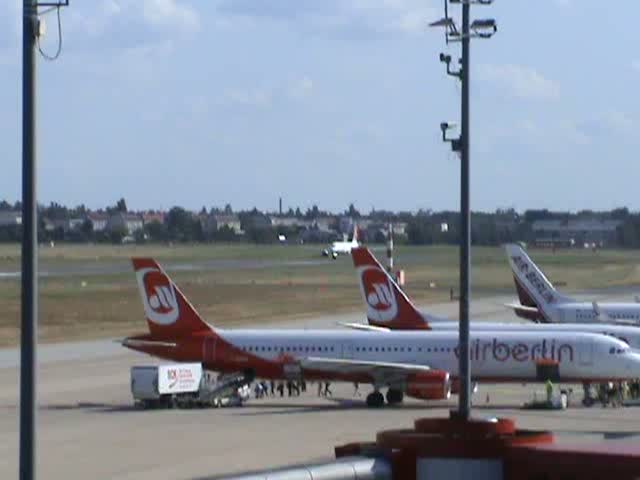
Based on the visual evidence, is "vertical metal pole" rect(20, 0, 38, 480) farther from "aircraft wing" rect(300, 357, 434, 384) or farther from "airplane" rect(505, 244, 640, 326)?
"airplane" rect(505, 244, 640, 326)

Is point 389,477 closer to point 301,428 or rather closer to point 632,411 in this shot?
point 301,428

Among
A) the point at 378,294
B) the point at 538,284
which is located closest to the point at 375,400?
the point at 378,294

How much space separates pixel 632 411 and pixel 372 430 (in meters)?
12.1

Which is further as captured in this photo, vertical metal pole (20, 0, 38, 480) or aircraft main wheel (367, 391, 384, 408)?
aircraft main wheel (367, 391, 384, 408)

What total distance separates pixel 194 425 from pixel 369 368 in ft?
30.0

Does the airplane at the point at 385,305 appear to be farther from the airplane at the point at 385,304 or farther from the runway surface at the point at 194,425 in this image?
the runway surface at the point at 194,425

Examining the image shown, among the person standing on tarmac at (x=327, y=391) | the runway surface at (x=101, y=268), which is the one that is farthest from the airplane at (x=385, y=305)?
the runway surface at (x=101, y=268)

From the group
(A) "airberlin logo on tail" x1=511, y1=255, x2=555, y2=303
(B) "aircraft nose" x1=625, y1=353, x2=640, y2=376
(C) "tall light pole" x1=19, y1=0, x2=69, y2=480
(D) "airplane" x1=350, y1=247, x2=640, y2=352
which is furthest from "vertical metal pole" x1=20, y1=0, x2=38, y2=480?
(A) "airberlin logo on tail" x1=511, y1=255, x2=555, y2=303

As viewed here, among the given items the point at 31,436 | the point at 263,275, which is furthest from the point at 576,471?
the point at 263,275

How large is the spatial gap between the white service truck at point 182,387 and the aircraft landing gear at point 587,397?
1310cm

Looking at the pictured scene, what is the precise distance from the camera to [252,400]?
6006cm

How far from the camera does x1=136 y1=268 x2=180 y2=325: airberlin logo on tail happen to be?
60.2 m

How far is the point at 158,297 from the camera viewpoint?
200 feet

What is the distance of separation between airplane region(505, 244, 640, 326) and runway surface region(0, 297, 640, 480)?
15405 mm
